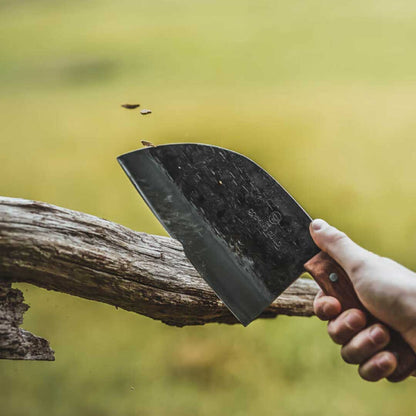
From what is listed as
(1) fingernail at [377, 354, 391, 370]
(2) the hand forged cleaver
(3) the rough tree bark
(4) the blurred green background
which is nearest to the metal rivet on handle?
(2) the hand forged cleaver

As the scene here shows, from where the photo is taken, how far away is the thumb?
0.69 m

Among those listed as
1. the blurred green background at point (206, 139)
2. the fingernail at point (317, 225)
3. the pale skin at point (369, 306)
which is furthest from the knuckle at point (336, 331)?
the blurred green background at point (206, 139)

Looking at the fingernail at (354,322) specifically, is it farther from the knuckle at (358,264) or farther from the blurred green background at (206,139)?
the blurred green background at (206,139)

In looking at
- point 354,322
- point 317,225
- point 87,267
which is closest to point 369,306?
point 354,322

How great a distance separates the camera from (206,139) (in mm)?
1166

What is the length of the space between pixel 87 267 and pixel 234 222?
26cm

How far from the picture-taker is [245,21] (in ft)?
4.12

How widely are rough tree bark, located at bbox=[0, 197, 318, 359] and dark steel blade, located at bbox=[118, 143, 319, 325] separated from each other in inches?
4.7

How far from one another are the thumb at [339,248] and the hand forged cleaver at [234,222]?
0.01 metres

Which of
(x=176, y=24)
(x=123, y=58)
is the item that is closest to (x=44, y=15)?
(x=123, y=58)

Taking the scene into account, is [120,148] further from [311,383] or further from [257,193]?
[311,383]

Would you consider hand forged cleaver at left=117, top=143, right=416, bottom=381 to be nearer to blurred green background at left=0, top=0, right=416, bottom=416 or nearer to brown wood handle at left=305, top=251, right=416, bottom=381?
brown wood handle at left=305, top=251, right=416, bottom=381

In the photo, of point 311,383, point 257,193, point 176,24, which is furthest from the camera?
point 176,24

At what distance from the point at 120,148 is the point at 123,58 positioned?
25 centimetres
